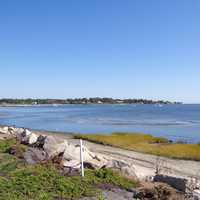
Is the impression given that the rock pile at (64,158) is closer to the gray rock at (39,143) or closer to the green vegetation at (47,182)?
the gray rock at (39,143)

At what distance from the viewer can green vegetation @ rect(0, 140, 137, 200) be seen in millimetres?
10195

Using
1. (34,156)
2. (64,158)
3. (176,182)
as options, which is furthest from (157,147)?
(176,182)

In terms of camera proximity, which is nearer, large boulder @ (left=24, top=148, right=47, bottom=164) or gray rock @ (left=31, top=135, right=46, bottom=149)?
large boulder @ (left=24, top=148, right=47, bottom=164)

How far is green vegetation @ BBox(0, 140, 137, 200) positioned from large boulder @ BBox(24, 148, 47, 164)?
2.34 feet

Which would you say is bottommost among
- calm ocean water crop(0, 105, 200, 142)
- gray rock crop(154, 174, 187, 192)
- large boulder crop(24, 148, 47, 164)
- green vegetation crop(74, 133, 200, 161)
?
calm ocean water crop(0, 105, 200, 142)

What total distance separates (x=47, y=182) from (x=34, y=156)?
4595 mm

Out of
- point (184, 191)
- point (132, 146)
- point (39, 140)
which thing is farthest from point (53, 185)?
point (132, 146)

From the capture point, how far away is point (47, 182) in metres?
11.5

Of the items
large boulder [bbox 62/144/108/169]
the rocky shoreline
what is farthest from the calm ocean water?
large boulder [bbox 62/144/108/169]

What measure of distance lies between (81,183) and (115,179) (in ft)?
4.99

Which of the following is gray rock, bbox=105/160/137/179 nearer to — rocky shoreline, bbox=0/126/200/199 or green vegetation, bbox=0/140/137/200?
rocky shoreline, bbox=0/126/200/199

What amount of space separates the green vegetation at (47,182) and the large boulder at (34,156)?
712 millimetres

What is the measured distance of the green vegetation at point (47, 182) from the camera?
33.4 feet

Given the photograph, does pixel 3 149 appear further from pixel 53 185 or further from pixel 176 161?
pixel 176 161
